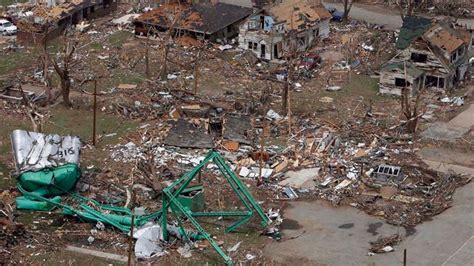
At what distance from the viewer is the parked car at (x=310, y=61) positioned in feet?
177

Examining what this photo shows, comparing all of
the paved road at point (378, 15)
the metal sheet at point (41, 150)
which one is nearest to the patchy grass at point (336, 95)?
the paved road at point (378, 15)

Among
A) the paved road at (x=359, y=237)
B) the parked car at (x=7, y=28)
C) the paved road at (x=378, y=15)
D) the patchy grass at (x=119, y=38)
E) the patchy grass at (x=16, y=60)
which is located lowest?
the paved road at (x=359, y=237)

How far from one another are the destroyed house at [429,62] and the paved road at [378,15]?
10.2m

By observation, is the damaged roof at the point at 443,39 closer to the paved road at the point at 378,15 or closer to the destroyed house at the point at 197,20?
the paved road at the point at 378,15

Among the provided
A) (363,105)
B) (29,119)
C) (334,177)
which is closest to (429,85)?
(363,105)

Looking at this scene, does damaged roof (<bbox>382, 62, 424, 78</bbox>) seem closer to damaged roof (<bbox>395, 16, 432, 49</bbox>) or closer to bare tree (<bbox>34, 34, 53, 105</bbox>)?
damaged roof (<bbox>395, 16, 432, 49</bbox>)

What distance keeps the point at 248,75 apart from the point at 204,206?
1652 cm

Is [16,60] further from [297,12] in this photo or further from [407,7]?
[407,7]

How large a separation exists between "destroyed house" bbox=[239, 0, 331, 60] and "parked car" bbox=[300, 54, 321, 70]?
880 millimetres

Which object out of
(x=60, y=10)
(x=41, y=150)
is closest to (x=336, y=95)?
(x=41, y=150)

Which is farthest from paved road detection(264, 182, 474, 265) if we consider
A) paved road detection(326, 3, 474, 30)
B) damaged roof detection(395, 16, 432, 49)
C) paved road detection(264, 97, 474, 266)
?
paved road detection(326, 3, 474, 30)

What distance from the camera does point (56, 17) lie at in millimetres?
59906

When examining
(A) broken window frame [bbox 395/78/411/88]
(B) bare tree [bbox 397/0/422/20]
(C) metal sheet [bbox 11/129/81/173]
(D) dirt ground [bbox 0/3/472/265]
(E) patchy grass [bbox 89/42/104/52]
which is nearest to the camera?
(D) dirt ground [bbox 0/3/472/265]

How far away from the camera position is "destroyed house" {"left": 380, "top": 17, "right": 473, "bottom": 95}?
5106 centimetres
